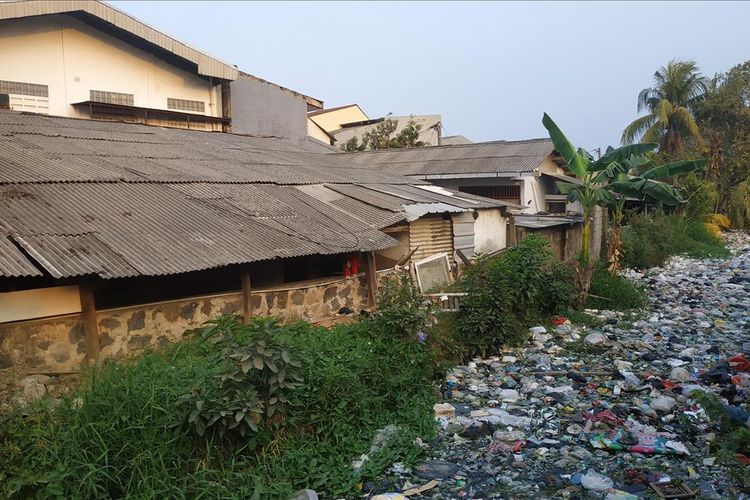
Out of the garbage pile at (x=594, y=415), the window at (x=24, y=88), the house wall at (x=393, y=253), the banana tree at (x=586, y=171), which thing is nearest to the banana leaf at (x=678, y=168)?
the banana tree at (x=586, y=171)

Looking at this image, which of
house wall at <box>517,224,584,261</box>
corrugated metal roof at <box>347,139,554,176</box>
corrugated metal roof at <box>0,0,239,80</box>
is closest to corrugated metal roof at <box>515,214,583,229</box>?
house wall at <box>517,224,584,261</box>

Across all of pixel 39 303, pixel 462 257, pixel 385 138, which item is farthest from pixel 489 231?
pixel 385 138

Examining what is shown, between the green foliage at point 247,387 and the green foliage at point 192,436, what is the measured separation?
2cm

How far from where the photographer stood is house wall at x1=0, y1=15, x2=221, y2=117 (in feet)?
36.3

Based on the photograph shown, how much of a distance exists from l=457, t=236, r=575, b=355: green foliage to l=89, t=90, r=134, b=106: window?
8.46 metres

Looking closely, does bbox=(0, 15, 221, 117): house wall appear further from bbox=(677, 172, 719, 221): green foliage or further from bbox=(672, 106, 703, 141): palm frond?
Answer: bbox=(672, 106, 703, 141): palm frond

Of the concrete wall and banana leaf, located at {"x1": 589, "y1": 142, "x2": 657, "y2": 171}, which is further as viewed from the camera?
the concrete wall

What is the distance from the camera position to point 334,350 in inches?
229

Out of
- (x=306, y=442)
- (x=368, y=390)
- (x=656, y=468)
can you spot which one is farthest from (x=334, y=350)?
(x=656, y=468)

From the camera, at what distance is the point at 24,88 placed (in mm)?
11180

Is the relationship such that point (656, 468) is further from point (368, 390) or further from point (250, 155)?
point (250, 155)

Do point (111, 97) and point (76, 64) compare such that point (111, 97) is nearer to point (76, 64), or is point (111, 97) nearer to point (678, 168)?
point (76, 64)

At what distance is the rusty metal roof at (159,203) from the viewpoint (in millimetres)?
5449

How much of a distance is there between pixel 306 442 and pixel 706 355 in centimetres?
550
